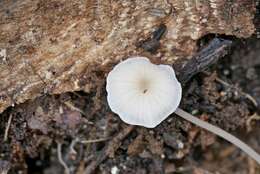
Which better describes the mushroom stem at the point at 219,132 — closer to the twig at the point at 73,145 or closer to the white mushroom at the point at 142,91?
the white mushroom at the point at 142,91

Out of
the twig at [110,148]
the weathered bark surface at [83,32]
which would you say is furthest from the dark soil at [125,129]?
the weathered bark surface at [83,32]

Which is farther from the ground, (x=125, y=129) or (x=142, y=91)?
(x=142, y=91)

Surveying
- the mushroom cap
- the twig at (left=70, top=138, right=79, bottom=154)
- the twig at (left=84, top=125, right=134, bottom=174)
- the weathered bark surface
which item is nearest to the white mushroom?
the mushroom cap

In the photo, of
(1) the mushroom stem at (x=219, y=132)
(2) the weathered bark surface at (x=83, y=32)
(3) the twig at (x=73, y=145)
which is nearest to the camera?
(2) the weathered bark surface at (x=83, y=32)

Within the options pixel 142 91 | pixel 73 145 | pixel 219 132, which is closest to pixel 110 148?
pixel 73 145

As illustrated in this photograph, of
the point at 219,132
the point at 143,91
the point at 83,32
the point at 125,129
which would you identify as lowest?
A: the point at 219,132

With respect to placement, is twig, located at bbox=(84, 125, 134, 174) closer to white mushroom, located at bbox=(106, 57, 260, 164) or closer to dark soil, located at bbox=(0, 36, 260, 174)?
dark soil, located at bbox=(0, 36, 260, 174)

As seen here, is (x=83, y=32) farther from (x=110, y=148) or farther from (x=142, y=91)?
(x=110, y=148)

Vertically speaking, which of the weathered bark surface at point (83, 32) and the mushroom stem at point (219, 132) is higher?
the weathered bark surface at point (83, 32)
